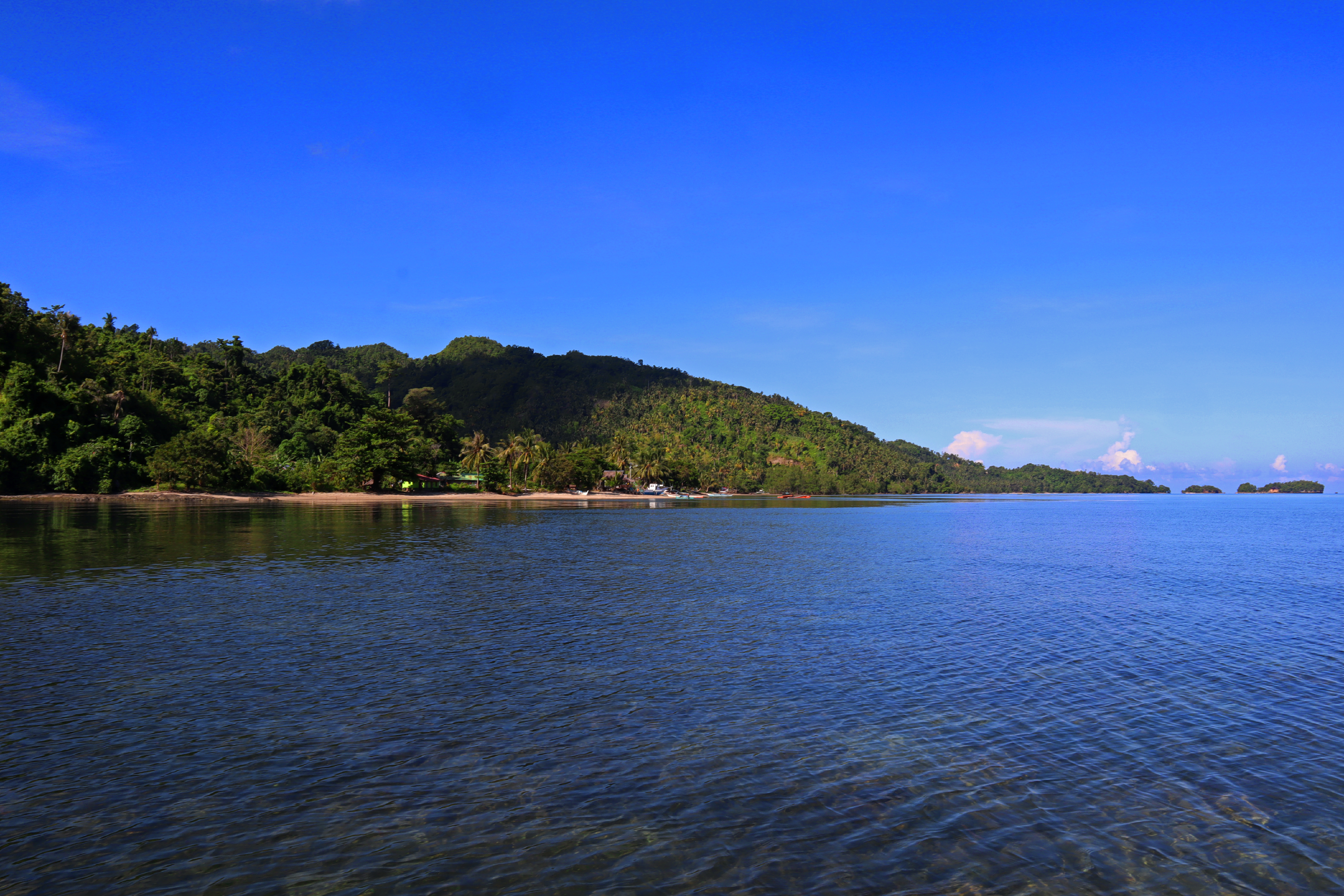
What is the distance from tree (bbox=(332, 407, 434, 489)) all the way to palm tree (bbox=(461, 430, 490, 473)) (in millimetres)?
26936

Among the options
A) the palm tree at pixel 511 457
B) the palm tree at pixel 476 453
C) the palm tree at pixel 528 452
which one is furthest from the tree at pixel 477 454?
the palm tree at pixel 528 452

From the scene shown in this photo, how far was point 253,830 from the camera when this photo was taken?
9234mm

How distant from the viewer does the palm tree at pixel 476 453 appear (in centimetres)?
16950

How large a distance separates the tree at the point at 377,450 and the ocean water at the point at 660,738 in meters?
103

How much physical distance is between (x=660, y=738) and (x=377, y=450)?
130 m

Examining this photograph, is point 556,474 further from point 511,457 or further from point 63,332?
point 63,332

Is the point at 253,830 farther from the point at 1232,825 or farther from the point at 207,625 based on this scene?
the point at 207,625

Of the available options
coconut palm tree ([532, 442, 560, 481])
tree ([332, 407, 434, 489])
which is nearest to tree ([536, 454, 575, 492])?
coconut palm tree ([532, 442, 560, 481])

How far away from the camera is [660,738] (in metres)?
12.8

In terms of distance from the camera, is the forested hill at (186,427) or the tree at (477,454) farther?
the tree at (477,454)

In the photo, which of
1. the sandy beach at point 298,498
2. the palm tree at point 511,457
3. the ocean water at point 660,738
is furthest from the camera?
the palm tree at point 511,457

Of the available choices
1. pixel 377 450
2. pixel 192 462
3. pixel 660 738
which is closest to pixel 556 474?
pixel 377 450

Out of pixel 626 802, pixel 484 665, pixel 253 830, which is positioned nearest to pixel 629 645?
pixel 484 665

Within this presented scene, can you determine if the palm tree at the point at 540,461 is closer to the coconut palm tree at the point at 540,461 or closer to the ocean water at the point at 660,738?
the coconut palm tree at the point at 540,461
